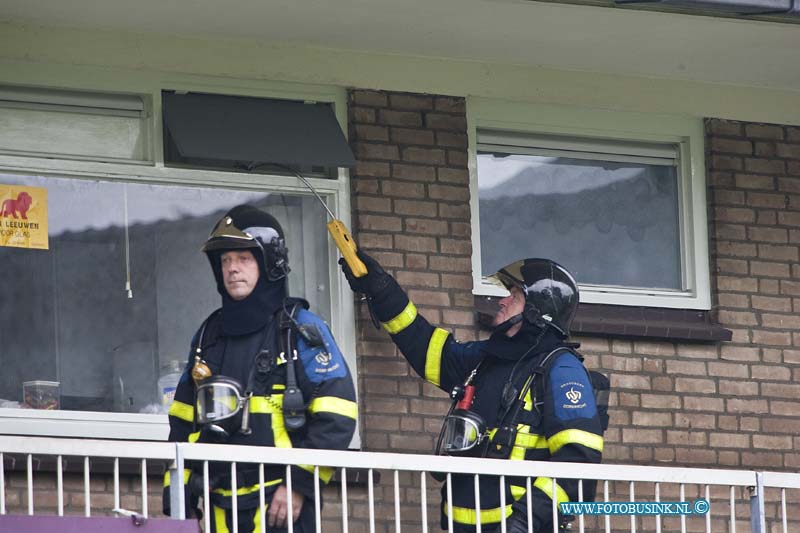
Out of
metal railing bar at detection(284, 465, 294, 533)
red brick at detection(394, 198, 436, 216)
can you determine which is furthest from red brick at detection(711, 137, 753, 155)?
metal railing bar at detection(284, 465, 294, 533)

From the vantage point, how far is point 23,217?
10.0 metres

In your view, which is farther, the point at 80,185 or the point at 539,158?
the point at 539,158

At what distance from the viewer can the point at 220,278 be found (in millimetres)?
9031

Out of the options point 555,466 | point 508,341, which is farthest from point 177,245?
point 555,466

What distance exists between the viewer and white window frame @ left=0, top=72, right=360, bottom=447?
32.2 ft

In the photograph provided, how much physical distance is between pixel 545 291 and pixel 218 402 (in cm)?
190

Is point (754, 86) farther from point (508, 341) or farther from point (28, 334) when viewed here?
point (28, 334)

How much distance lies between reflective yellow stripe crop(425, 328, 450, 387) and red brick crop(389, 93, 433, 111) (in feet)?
4.57

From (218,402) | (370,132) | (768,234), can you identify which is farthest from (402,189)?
(218,402)

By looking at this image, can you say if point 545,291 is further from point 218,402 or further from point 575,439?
point 218,402

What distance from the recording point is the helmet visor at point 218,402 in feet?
27.9

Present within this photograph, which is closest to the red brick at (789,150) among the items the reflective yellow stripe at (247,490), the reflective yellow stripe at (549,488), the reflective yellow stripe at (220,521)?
the reflective yellow stripe at (549,488)

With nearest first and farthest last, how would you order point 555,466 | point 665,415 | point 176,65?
point 555,466
point 176,65
point 665,415

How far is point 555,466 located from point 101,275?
9.05 ft
